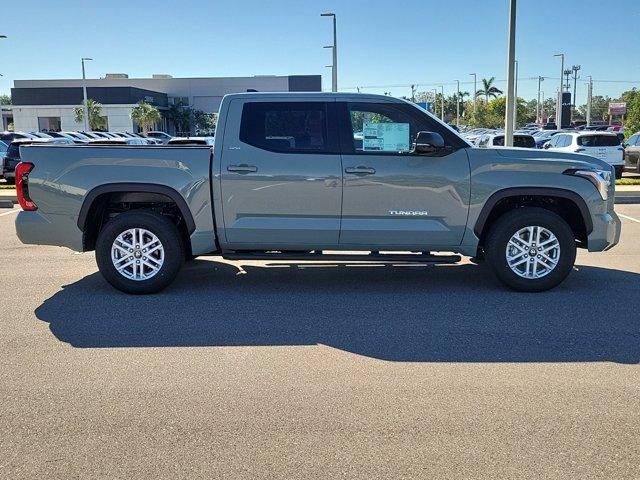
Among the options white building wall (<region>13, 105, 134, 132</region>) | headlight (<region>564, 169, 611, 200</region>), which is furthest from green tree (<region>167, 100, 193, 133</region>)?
headlight (<region>564, 169, 611, 200</region>)

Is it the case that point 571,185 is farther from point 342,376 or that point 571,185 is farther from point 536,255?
point 342,376

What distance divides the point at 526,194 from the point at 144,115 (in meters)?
60.8

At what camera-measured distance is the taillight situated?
662 centimetres

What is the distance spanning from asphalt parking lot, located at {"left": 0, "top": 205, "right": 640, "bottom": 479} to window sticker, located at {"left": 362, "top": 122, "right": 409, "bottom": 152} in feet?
4.88

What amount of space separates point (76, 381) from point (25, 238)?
2775 millimetres

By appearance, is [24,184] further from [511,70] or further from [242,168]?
[511,70]

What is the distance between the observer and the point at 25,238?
672 cm

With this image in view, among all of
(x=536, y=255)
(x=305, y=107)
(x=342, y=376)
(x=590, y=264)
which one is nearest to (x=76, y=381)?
(x=342, y=376)

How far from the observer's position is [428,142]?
6.38 meters

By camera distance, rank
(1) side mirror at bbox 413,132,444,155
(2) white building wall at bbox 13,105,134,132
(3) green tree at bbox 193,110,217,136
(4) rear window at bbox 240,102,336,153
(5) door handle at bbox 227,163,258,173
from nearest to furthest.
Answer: (1) side mirror at bbox 413,132,444,155
(5) door handle at bbox 227,163,258,173
(4) rear window at bbox 240,102,336,153
(2) white building wall at bbox 13,105,134,132
(3) green tree at bbox 193,110,217,136

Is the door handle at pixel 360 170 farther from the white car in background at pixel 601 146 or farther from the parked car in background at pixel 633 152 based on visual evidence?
the parked car in background at pixel 633 152

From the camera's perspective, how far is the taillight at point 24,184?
662 cm

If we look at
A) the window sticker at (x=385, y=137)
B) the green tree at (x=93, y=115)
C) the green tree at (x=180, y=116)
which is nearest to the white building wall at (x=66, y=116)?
the green tree at (x=93, y=115)

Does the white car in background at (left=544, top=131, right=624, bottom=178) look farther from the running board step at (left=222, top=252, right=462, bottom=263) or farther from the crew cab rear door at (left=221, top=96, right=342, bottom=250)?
the crew cab rear door at (left=221, top=96, right=342, bottom=250)
